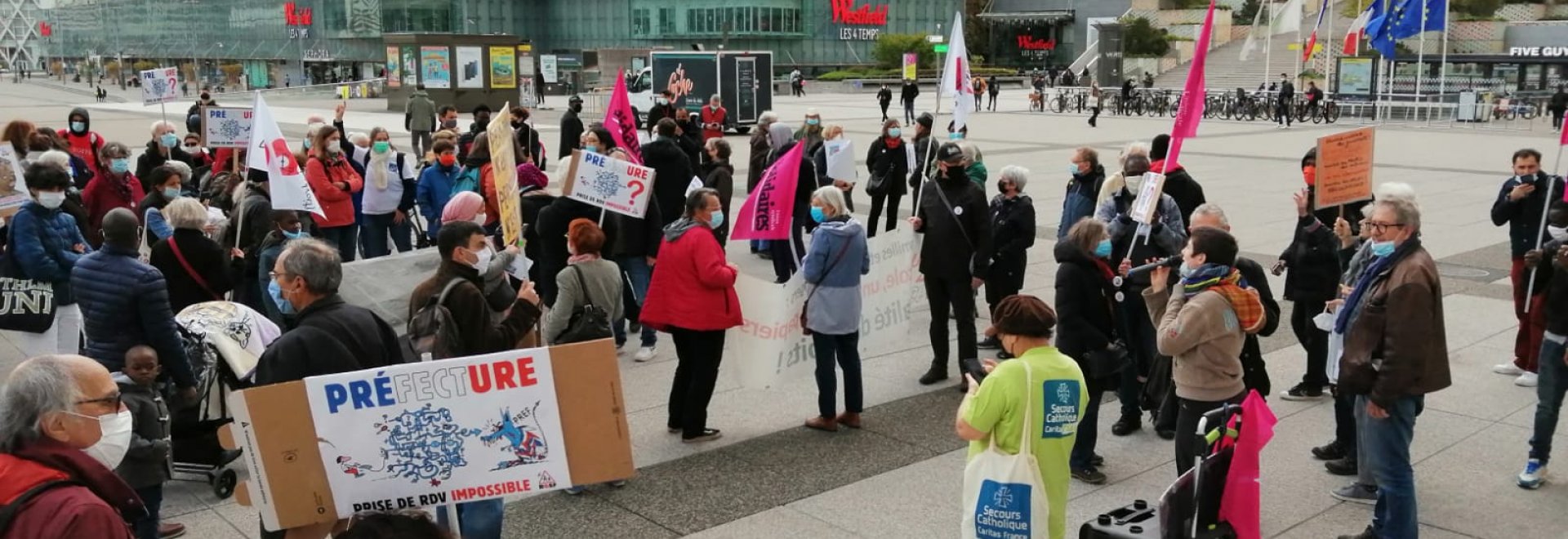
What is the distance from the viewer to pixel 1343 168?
8062 millimetres

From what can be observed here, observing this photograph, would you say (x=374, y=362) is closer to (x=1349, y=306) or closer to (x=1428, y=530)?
(x=1349, y=306)

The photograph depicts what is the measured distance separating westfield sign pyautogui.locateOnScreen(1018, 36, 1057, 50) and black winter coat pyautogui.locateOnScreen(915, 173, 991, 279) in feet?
262

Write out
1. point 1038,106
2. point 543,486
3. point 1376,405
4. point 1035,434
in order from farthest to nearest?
point 1038,106
point 1376,405
point 1035,434
point 543,486

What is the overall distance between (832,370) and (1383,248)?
3.11 meters

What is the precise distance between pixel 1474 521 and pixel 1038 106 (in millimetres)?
42781

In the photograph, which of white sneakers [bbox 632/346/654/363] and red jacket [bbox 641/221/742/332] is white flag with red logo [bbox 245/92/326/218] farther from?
red jacket [bbox 641/221/742/332]

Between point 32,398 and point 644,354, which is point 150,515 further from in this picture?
point 644,354

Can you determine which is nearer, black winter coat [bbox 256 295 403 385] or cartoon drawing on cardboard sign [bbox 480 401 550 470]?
cartoon drawing on cardboard sign [bbox 480 401 550 470]

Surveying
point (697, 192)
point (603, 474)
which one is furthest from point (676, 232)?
point (603, 474)

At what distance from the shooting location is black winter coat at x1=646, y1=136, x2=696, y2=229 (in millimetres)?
11836

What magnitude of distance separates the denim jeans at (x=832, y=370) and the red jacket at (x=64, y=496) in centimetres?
446

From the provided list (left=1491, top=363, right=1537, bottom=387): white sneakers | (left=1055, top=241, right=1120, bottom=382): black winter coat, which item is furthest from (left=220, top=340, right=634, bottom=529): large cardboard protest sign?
(left=1491, top=363, right=1537, bottom=387): white sneakers

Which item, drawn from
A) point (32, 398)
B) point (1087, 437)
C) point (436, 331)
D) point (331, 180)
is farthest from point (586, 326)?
point (331, 180)

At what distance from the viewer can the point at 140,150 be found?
27.4 m
